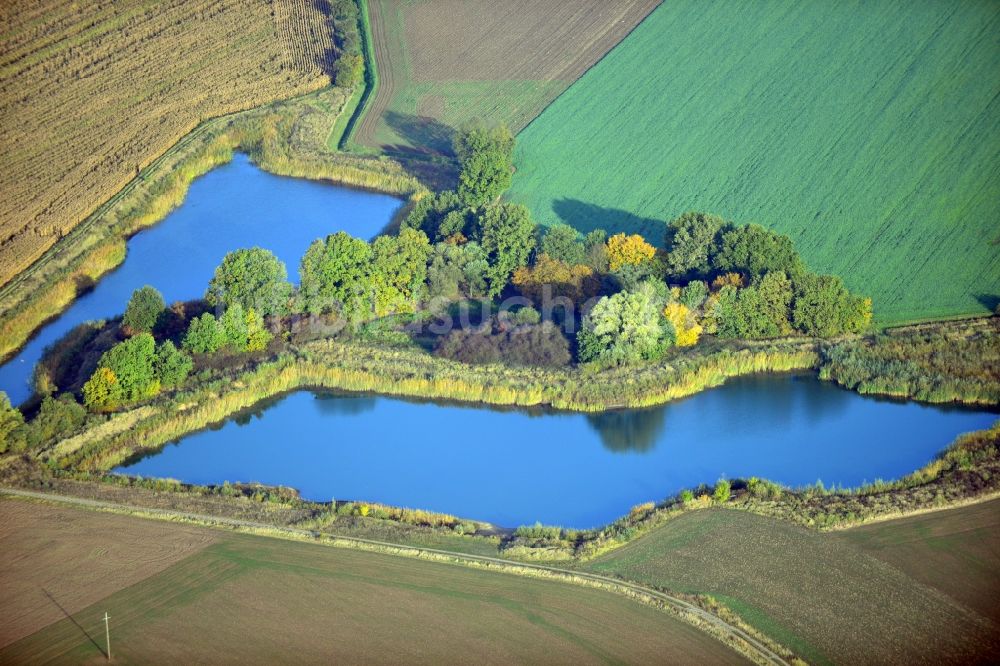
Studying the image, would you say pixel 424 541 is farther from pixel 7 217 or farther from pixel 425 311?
pixel 7 217

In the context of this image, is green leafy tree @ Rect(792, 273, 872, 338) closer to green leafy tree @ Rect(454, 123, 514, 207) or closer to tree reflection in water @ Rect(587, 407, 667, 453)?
tree reflection in water @ Rect(587, 407, 667, 453)

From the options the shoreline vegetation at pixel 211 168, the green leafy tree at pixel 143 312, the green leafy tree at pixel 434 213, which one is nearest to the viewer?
the green leafy tree at pixel 143 312

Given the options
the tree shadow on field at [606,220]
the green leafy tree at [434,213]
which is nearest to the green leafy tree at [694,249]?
the tree shadow on field at [606,220]

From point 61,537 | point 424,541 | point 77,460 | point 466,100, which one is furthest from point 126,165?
point 424,541

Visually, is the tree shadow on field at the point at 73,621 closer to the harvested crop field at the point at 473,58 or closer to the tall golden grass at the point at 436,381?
the tall golden grass at the point at 436,381

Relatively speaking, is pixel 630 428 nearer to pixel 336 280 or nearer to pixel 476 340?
pixel 476 340

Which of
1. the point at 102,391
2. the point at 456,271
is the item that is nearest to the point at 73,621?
the point at 102,391
